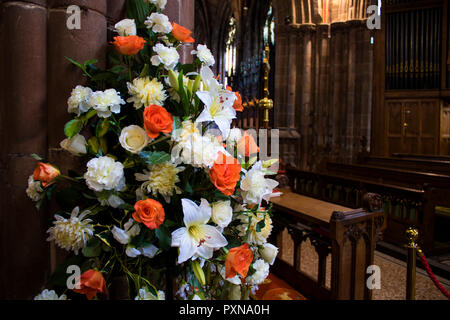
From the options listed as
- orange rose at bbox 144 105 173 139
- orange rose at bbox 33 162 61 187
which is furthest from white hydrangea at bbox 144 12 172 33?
orange rose at bbox 33 162 61 187

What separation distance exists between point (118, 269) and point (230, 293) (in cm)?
36

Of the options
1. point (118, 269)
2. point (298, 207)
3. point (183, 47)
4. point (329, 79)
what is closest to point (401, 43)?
point (329, 79)

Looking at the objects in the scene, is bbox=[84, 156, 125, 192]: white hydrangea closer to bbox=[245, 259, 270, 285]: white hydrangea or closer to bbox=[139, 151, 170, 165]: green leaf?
bbox=[139, 151, 170, 165]: green leaf

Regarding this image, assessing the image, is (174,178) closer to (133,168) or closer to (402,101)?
(133,168)

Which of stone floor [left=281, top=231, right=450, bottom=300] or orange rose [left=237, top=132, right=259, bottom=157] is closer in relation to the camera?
orange rose [left=237, top=132, right=259, bottom=157]

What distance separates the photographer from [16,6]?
1002mm

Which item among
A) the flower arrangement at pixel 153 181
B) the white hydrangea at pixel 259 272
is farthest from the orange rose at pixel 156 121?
the white hydrangea at pixel 259 272

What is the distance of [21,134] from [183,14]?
71cm

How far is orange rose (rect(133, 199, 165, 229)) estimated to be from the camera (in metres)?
0.70

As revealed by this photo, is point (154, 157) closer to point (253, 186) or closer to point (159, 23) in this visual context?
point (253, 186)

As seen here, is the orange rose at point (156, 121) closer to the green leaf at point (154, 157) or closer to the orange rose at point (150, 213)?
the green leaf at point (154, 157)

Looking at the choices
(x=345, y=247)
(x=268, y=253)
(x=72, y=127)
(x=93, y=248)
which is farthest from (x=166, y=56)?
(x=345, y=247)

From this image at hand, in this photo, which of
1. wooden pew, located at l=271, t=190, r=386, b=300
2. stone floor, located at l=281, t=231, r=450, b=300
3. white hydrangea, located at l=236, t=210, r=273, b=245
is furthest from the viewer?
stone floor, located at l=281, t=231, r=450, b=300

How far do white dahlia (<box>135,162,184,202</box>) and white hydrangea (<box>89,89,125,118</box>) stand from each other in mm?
178
